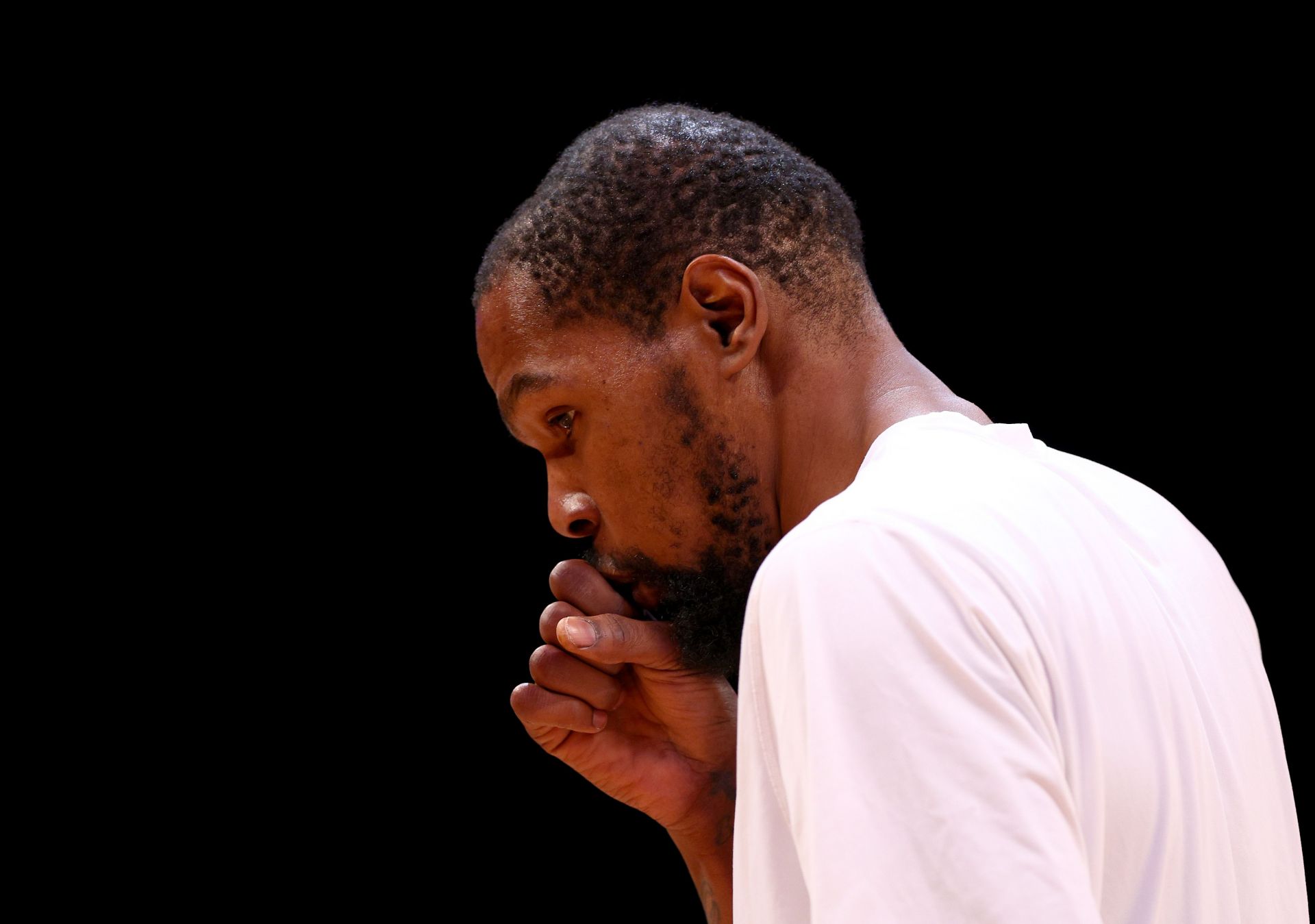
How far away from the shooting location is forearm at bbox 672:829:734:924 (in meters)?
2.15

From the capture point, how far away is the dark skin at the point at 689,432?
165 centimetres

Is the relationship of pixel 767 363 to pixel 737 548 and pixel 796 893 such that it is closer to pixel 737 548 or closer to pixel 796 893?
pixel 737 548

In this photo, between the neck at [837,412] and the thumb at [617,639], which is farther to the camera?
the thumb at [617,639]


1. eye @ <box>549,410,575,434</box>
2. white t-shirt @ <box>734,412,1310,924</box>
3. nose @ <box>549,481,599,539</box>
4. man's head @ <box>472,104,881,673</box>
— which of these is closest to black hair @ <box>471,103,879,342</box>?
man's head @ <box>472,104,881,673</box>

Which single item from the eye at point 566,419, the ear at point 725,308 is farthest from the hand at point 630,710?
the ear at point 725,308

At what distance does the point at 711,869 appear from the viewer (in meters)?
2.17

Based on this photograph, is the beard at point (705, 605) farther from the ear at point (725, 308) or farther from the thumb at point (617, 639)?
the ear at point (725, 308)

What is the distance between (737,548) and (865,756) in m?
0.69

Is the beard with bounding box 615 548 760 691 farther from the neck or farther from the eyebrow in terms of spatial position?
the eyebrow

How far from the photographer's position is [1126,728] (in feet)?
3.96

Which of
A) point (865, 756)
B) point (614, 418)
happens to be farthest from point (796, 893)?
point (614, 418)

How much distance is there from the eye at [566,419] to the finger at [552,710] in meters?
0.47

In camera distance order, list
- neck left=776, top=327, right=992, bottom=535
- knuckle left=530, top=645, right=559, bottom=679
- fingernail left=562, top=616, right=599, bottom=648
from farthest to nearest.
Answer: knuckle left=530, top=645, right=559, bottom=679 → fingernail left=562, top=616, right=599, bottom=648 → neck left=776, top=327, right=992, bottom=535

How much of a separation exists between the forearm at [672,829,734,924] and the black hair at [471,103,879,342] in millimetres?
932
